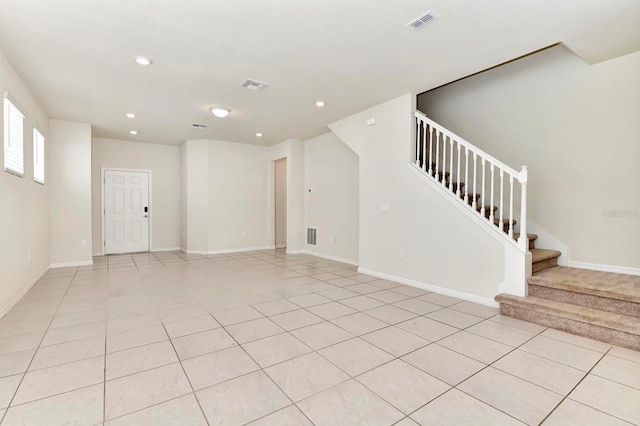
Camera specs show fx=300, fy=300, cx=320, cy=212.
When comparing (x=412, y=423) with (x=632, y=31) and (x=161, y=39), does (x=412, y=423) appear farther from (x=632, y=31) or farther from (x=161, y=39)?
(x=632, y=31)

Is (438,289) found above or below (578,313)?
below

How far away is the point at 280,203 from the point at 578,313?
22.0 feet

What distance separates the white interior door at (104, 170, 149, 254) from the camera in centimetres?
702

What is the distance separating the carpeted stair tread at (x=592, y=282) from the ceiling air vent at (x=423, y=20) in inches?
108

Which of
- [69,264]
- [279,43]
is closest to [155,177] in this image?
[69,264]

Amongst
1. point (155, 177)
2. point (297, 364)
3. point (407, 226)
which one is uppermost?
point (155, 177)

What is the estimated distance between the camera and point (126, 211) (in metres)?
7.21

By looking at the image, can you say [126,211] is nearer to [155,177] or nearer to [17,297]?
[155,177]

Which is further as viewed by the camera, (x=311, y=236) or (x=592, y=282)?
(x=311, y=236)

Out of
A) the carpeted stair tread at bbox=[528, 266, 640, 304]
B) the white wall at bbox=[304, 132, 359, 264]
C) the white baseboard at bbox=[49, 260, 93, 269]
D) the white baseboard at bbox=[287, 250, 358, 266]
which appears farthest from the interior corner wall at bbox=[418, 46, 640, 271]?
the white baseboard at bbox=[49, 260, 93, 269]

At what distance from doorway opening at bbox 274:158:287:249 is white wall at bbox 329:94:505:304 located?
10.8 feet

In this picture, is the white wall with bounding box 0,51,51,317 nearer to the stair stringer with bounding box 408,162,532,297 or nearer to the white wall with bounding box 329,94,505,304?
the white wall with bounding box 329,94,505,304

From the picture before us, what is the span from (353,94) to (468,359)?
3455mm

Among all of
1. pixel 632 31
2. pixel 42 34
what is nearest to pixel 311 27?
pixel 42 34
